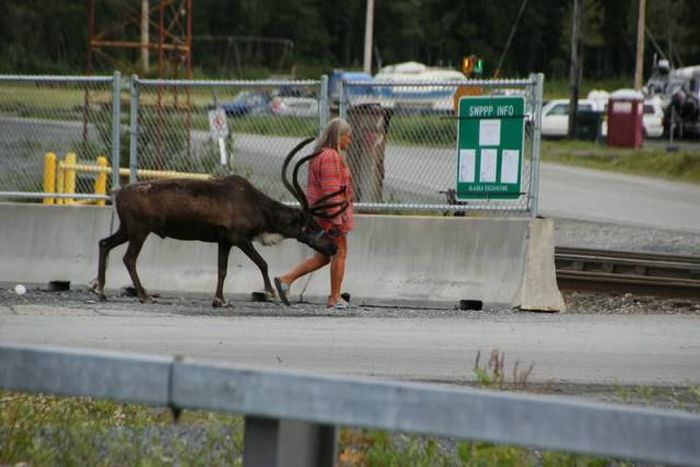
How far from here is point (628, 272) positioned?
55.9ft

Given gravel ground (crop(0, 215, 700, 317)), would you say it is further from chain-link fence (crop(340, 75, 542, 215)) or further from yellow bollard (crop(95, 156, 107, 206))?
yellow bollard (crop(95, 156, 107, 206))

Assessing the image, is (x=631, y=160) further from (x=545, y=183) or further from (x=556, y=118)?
(x=556, y=118)

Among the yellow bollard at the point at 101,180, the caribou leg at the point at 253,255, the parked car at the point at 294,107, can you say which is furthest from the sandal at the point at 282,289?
the yellow bollard at the point at 101,180

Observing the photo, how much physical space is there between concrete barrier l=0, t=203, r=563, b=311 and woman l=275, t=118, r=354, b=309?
2.46 ft

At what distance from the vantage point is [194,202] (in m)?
13.3

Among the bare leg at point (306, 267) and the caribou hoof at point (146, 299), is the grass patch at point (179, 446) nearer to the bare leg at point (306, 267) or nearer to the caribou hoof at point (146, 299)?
the bare leg at point (306, 267)

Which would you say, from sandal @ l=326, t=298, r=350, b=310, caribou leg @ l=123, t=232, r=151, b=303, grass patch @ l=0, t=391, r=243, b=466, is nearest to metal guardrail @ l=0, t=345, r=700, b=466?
grass patch @ l=0, t=391, r=243, b=466

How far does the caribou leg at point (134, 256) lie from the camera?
13.4 m

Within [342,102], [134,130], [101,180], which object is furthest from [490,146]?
[101,180]

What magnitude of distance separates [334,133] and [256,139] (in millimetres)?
4224

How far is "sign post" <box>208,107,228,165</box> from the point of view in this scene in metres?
18.0

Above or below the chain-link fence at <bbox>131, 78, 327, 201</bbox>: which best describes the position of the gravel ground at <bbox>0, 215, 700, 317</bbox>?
below

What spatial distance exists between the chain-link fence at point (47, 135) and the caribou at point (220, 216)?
5.22 feet

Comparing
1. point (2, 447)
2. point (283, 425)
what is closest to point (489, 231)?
point (2, 447)
